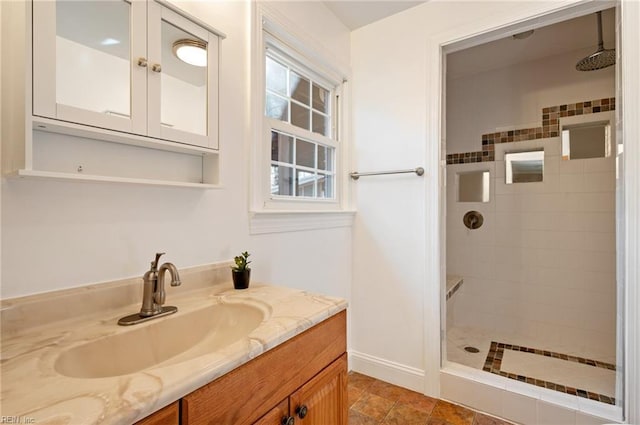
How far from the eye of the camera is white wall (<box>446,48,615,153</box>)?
2.40 m

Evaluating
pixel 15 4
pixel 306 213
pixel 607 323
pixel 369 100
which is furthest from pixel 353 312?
pixel 15 4

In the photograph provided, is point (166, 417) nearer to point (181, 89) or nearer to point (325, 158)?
point (181, 89)

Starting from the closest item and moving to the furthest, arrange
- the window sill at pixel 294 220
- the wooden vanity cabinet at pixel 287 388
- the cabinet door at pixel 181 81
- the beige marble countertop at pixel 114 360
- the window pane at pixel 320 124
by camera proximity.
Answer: the beige marble countertop at pixel 114 360, the wooden vanity cabinet at pixel 287 388, the cabinet door at pixel 181 81, the window sill at pixel 294 220, the window pane at pixel 320 124

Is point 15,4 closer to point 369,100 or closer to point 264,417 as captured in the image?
point 264,417

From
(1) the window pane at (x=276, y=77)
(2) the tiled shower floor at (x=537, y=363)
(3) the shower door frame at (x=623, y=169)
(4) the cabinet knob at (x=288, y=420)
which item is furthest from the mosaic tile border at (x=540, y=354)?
(1) the window pane at (x=276, y=77)

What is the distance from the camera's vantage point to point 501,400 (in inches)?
63.7

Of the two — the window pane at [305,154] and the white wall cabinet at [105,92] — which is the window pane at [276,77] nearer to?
the window pane at [305,154]

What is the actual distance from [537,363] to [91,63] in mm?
2885

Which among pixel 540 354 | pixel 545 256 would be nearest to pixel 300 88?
pixel 545 256

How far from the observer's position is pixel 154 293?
91 centimetres

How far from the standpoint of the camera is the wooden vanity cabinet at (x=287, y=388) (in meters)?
0.62

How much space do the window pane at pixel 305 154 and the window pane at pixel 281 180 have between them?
0.12 m

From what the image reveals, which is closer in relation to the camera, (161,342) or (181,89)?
(161,342)

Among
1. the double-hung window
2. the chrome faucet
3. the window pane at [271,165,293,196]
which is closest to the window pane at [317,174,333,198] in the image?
the double-hung window
